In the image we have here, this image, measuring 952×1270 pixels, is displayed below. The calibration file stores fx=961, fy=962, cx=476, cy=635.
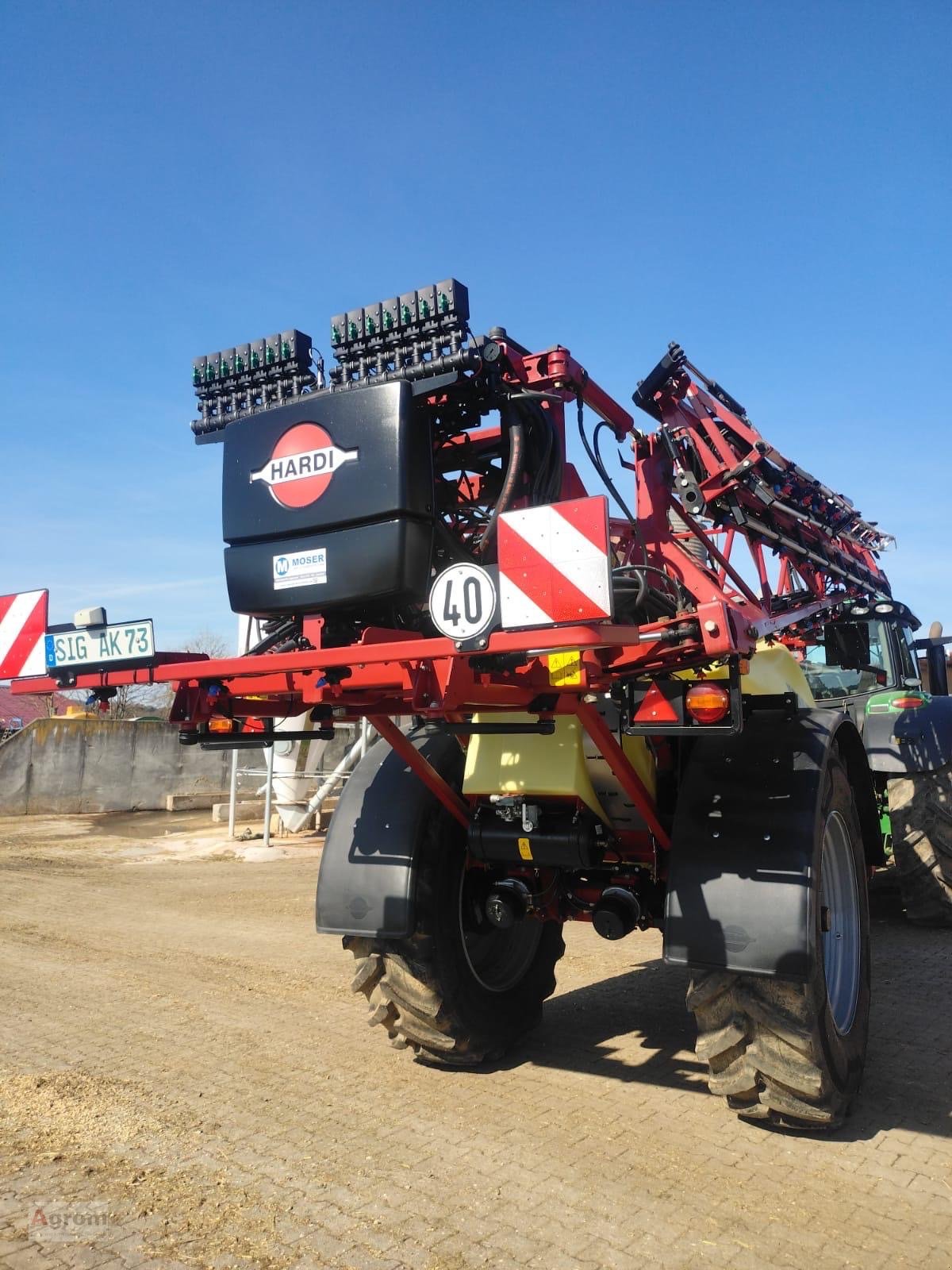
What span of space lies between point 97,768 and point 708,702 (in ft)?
56.0

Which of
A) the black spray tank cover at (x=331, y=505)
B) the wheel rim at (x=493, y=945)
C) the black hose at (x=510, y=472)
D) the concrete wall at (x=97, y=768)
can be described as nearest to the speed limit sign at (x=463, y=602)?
the black spray tank cover at (x=331, y=505)

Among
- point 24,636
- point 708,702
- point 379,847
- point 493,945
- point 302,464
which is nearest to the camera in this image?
point 708,702

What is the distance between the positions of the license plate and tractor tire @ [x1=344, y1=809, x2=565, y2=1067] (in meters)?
1.51

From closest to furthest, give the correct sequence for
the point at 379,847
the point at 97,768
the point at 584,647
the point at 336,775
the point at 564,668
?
the point at 584,647 → the point at 564,668 → the point at 379,847 → the point at 336,775 → the point at 97,768

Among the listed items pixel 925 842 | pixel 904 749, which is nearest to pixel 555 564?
pixel 904 749

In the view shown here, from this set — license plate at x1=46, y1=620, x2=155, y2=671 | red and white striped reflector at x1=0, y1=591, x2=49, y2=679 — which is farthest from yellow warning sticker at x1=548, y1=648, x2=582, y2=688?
red and white striped reflector at x1=0, y1=591, x2=49, y2=679

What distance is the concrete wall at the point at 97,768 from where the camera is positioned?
17531mm

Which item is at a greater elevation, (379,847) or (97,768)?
(97,768)

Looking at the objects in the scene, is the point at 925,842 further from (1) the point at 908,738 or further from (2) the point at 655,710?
(2) the point at 655,710

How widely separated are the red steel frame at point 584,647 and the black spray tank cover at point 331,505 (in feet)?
0.65

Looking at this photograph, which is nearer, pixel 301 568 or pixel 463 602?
pixel 463 602

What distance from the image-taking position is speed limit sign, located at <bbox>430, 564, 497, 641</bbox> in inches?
110

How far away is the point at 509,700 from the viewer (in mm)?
3477

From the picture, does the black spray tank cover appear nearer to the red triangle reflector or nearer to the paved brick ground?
the red triangle reflector
